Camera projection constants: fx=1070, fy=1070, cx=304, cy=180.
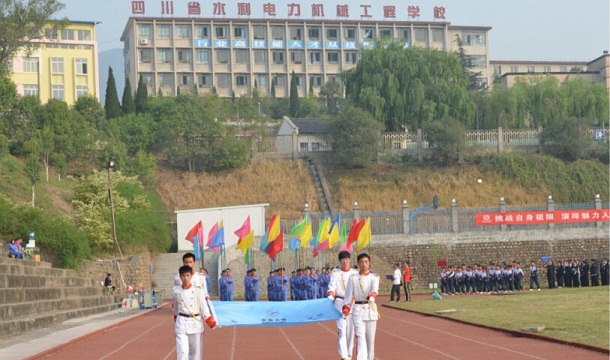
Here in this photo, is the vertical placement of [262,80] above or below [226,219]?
above

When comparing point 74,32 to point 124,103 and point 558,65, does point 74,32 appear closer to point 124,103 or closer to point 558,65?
point 124,103

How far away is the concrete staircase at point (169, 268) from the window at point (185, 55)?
57.9 metres

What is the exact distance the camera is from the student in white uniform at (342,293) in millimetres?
18297

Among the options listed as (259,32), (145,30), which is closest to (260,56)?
(259,32)

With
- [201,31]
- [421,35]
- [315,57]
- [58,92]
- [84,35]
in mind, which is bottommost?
[58,92]

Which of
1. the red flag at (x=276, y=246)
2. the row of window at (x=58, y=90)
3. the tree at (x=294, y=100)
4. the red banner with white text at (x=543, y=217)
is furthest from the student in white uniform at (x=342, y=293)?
the tree at (x=294, y=100)

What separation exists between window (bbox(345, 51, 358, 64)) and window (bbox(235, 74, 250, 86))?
1129 centimetres

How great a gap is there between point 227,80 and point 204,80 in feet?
8.58

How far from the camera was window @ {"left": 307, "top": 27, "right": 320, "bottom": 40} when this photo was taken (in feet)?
384

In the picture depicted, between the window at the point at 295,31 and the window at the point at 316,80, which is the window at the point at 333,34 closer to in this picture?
the window at the point at 295,31

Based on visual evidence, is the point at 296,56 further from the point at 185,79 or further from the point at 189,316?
the point at 189,316

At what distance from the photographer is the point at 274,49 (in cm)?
11631

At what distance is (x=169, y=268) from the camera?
57875mm

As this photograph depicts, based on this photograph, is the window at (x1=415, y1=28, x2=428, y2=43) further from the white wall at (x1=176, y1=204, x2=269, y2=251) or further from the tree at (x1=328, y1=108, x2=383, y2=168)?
the white wall at (x1=176, y1=204, x2=269, y2=251)
